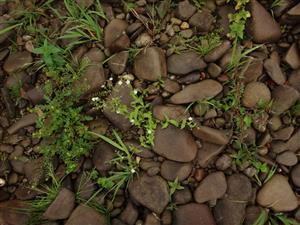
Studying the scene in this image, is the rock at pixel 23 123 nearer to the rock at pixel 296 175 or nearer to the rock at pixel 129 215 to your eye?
the rock at pixel 129 215

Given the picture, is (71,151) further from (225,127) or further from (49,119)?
(225,127)

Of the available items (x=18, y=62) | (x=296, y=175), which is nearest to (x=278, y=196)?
(x=296, y=175)

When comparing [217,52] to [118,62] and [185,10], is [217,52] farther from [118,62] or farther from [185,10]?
[118,62]

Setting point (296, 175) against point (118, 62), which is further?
point (118, 62)

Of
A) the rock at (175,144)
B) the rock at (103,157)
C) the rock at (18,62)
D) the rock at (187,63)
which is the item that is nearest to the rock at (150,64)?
the rock at (187,63)

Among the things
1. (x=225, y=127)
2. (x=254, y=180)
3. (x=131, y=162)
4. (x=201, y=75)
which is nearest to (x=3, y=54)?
(x=131, y=162)

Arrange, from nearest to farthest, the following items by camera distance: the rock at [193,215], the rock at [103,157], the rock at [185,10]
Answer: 1. the rock at [193,215]
2. the rock at [103,157]
3. the rock at [185,10]
